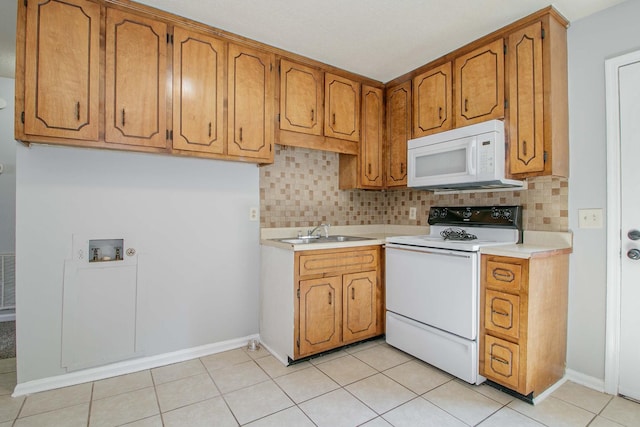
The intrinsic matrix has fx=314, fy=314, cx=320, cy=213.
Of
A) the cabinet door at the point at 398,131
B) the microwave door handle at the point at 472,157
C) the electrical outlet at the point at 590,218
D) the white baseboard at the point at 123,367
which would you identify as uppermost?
the cabinet door at the point at 398,131

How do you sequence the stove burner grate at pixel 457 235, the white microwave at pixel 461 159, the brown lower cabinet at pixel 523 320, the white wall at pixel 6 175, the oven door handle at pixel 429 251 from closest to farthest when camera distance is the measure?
the brown lower cabinet at pixel 523 320 → the oven door handle at pixel 429 251 → the white microwave at pixel 461 159 → the stove burner grate at pixel 457 235 → the white wall at pixel 6 175

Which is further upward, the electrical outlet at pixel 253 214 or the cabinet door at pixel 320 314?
the electrical outlet at pixel 253 214

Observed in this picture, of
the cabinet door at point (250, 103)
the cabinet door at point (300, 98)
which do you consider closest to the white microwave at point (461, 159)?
the cabinet door at point (300, 98)

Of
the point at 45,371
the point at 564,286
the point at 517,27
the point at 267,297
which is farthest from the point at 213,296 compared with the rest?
the point at 517,27

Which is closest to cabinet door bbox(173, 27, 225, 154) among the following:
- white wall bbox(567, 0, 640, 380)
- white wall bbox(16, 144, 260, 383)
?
white wall bbox(16, 144, 260, 383)

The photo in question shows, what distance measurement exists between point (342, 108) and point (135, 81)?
1.57m

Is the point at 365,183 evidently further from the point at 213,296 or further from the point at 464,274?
the point at 213,296

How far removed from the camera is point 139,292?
6.97ft

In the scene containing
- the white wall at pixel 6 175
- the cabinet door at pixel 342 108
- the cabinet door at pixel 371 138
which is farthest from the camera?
the white wall at pixel 6 175

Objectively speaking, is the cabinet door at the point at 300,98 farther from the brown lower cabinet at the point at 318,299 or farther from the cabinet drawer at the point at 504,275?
the cabinet drawer at the point at 504,275

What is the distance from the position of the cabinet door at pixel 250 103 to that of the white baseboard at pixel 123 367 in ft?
4.78

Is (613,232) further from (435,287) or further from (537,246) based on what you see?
(435,287)

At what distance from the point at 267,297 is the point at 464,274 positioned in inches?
56.8

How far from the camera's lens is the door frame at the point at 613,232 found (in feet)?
5.99
